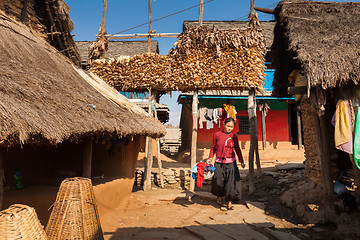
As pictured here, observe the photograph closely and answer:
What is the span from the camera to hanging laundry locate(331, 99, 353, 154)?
12.6ft

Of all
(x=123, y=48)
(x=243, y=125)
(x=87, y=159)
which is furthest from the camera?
(x=123, y=48)

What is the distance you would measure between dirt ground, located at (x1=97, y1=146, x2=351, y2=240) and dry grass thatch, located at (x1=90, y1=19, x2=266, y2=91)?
10.6 feet

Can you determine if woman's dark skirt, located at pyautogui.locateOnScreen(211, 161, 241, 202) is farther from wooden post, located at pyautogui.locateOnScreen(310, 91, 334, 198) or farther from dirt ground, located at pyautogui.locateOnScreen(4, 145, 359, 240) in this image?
wooden post, located at pyautogui.locateOnScreen(310, 91, 334, 198)

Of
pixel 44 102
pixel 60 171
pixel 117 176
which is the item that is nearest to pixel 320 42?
pixel 44 102

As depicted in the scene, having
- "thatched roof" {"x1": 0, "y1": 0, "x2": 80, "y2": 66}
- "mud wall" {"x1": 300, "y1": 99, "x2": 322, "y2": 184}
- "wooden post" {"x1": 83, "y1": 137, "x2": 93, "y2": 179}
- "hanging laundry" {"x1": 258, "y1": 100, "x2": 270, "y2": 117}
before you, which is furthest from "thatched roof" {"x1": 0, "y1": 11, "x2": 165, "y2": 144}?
"hanging laundry" {"x1": 258, "y1": 100, "x2": 270, "y2": 117}

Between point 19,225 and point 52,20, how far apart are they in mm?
7354

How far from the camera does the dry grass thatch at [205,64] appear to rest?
699 cm

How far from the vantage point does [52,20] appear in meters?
7.34

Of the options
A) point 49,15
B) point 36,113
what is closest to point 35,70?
point 36,113

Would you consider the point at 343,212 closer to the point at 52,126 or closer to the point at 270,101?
the point at 52,126

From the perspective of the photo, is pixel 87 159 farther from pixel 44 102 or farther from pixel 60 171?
pixel 44 102

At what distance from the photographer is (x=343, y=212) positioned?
4.26 metres

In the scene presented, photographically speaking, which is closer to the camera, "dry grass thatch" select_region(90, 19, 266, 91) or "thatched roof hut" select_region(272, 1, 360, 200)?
"thatched roof hut" select_region(272, 1, 360, 200)

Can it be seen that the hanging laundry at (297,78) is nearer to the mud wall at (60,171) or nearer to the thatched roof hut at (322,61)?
the thatched roof hut at (322,61)
